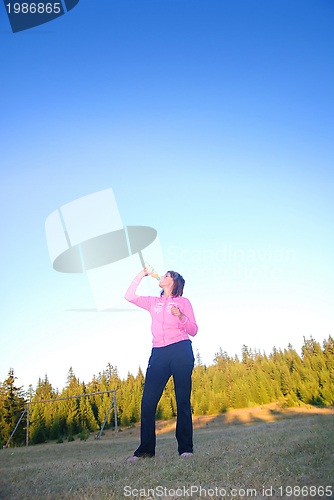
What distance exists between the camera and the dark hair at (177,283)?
3.58m

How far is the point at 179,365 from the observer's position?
3.03 meters

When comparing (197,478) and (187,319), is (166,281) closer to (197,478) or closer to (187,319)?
(187,319)

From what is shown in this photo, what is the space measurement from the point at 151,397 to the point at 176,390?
10.1 inches

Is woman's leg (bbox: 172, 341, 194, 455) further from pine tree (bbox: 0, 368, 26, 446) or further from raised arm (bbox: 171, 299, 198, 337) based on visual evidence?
pine tree (bbox: 0, 368, 26, 446)

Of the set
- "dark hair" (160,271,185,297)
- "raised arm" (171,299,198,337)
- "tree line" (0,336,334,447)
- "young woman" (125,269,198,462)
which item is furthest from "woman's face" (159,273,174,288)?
"tree line" (0,336,334,447)

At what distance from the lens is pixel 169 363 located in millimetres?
3117

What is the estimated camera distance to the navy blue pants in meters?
2.96

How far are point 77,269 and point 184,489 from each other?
13.9 ft

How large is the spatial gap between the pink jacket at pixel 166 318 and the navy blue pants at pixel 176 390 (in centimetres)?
8

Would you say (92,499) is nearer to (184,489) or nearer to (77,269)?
(184,489)

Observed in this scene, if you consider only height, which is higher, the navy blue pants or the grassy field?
the navy blue pants

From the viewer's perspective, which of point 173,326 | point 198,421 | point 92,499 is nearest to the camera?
point 92,499

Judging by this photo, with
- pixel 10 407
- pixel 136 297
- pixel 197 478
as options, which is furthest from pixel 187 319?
pixel 10 407

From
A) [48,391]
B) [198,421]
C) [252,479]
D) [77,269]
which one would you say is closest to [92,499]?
[252,479]
